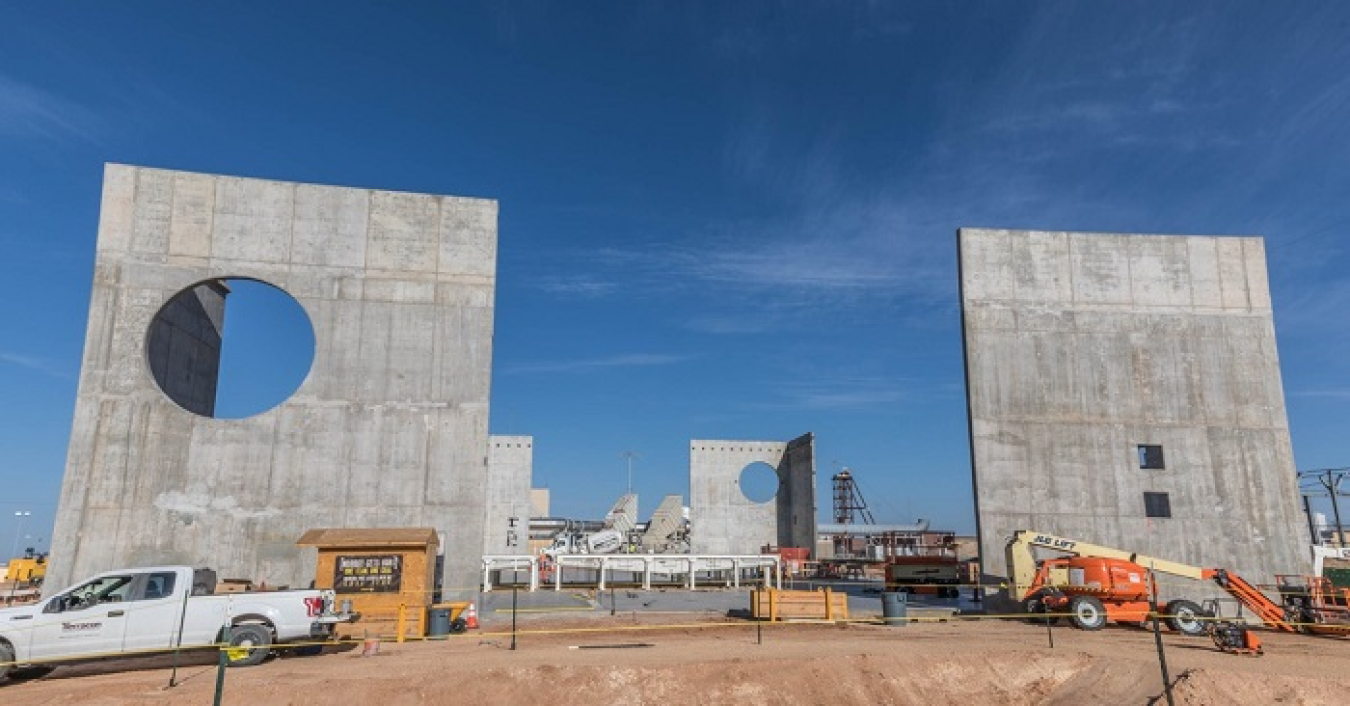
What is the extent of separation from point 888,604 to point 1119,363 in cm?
1338

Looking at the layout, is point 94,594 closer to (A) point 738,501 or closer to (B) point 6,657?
(B) point 6,657

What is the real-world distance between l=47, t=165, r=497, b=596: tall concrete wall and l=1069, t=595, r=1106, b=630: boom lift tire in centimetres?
1754

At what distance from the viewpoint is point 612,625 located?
72.1 ft

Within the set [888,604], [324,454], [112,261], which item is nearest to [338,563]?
[324,454]

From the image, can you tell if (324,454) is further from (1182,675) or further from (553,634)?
(1182,675)

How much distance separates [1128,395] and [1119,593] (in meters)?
8.87

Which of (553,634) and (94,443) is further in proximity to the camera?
(94,443)

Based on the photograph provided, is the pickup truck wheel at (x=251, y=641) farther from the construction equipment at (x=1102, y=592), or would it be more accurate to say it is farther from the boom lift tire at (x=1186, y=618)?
the boom lift tire at (x=1186, y=618)

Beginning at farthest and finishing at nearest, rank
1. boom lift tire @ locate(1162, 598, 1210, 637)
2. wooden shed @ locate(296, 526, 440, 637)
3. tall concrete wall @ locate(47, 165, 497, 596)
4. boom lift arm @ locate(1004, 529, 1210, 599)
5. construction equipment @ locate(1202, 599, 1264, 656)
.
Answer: boom lift arm @ locate(1004, 529, 1210, 599) → tall concrete wall @ locate(47, 165, 497, 596) → boom lift tire @ locate(1162, 598, 1210, 637) → wooden shed @ locate(296, 526, 440, 637) → construction equipment @ locate(1202, 599, 1264, 656)

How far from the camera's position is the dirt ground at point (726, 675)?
13.6 metres

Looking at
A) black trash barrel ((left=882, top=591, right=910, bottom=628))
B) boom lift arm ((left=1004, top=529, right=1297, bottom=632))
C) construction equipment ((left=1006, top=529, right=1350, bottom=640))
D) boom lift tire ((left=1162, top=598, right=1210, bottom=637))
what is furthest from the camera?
boom lift arm ((left=1004, top=529, right=1297, bottom=632))

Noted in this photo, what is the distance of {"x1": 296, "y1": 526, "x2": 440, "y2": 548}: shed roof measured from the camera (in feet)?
67.4

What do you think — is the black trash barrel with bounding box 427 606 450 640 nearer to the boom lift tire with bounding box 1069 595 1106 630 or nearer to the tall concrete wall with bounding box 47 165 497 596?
the tall concrete wall with bounding box 47 165 497 596

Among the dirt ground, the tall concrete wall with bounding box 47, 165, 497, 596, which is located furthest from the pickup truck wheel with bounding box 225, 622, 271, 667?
the tall concrete wall with bounding box 47, 165, 497, 596
